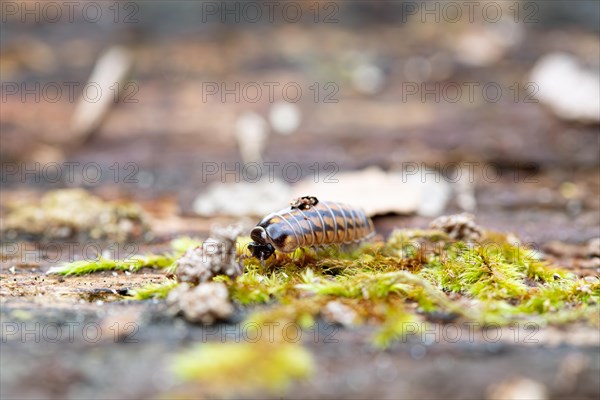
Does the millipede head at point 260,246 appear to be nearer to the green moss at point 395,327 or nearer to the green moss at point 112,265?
the green moss at point 112,265

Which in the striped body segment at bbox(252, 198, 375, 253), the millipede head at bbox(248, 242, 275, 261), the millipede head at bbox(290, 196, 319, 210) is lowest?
the millipede head at bbox(248, 242, 275, 261)

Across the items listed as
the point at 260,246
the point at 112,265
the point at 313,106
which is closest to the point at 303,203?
the point at 260,246

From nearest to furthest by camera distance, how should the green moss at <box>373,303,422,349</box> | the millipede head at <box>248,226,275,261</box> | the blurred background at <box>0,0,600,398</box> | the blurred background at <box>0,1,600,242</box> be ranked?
the green moss at <box>373,303,422,349</box>, the millipede head at <box>248,226,275,261</box>, the blurred background at <box>0,0,600,398</box>, the blurred background at <box>0,1,600,242</box>

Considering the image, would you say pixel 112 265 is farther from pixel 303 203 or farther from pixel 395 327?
pixel 395 327

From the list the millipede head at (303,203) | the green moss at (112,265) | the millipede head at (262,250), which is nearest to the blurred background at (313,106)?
the millipede head at (303,203)

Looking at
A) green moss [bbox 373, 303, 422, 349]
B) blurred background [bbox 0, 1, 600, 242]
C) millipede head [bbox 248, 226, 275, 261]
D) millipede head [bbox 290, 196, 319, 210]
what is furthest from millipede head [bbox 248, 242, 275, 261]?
blurred background [bbox 0, 1, 600, 242]

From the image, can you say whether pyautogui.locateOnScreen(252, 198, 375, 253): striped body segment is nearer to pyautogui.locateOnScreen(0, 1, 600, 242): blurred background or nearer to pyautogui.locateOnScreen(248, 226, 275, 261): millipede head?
pyautogui.locateOnScreen(248, 226, 275, 261): millipede head
